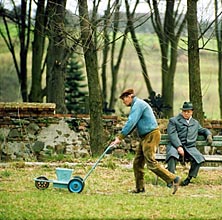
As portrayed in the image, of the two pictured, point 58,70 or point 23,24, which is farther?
point 23,24

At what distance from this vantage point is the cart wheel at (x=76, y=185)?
10445 mm

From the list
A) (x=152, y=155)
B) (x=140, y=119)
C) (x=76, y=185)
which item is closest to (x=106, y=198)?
(x=76, y=185)

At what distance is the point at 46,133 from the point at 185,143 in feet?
19.5

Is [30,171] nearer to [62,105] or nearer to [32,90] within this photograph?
[62,105]

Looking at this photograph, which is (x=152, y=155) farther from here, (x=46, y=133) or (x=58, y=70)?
(x=58, y=70)

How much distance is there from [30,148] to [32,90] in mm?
5844

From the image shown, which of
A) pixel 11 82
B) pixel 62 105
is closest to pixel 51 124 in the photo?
pixel 62 105

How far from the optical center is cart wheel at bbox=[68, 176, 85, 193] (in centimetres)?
1045

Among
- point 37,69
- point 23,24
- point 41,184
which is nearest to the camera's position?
point 41,184

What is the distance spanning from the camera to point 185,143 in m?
11.9

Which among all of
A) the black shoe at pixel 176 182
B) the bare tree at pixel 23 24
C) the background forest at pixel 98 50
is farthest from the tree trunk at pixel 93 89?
the bare tree at pixel 23 24

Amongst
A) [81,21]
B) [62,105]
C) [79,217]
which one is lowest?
[79,217]

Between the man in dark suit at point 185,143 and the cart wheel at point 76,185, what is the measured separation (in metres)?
1.80

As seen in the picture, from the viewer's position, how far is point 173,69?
957 inches
